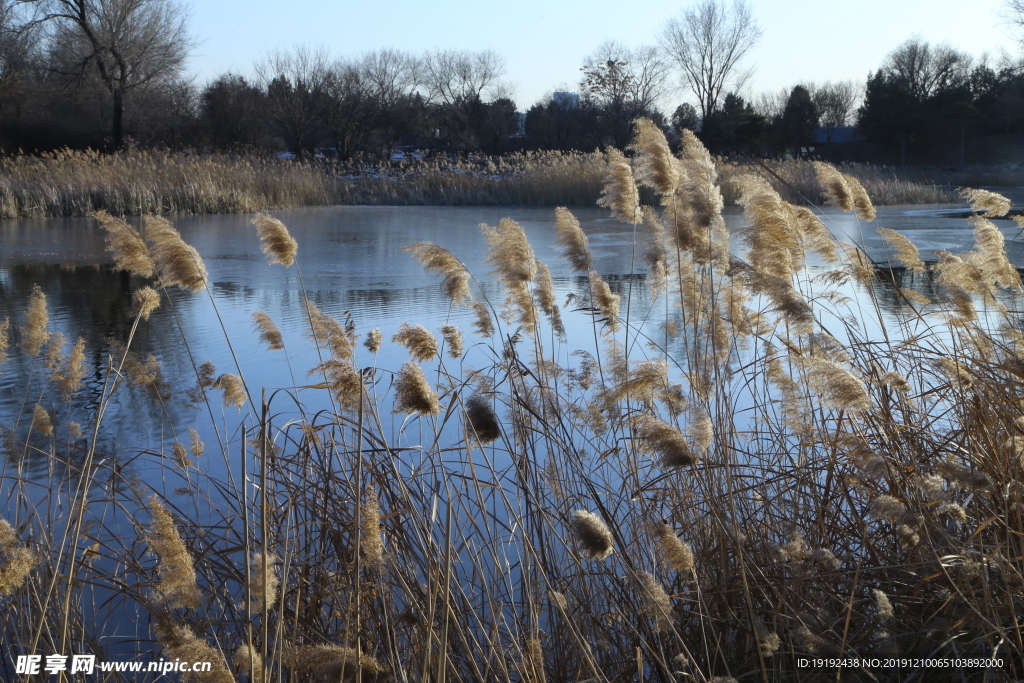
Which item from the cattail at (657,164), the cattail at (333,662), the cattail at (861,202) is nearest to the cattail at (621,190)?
the cattail at (657,164)

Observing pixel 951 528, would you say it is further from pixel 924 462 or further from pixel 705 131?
pixel 705 131

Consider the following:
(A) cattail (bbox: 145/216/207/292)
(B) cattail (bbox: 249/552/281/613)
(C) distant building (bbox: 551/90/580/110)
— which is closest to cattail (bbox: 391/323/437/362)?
(A) cattail (bbox: 145/216/207/292)

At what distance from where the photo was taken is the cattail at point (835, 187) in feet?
9.82

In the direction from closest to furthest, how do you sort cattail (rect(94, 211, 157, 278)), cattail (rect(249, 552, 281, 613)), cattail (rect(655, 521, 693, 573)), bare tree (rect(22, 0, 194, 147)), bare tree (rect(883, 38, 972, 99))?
cattail (rect(249, 552, 281, 613)) < cattail (rect(655, 521, 693, 573)) < cattail (rect(94, 211, 157, 278)) < bare tree (rect(22, 0, 194, 147)) < bare tree (rect(883, 38, 972, 99))

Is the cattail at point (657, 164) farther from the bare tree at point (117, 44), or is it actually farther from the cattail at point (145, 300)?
the bare tree at point (117, 44)

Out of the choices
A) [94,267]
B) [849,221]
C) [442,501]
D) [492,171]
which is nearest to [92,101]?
[492,171]

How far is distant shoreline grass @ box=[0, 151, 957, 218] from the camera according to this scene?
1295 cm

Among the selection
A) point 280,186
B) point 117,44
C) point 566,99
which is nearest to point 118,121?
point 117,44

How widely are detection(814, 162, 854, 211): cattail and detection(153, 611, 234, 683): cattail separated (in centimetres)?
260

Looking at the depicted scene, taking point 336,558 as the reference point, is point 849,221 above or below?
above

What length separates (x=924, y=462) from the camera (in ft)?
6.78

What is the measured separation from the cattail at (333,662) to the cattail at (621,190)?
1.81 meters

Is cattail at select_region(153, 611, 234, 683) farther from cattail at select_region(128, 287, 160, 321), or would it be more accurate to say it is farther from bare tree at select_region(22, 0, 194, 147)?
bare tree at select_region(22, 0, 194, 147)

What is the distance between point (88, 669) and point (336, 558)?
2.08ft
